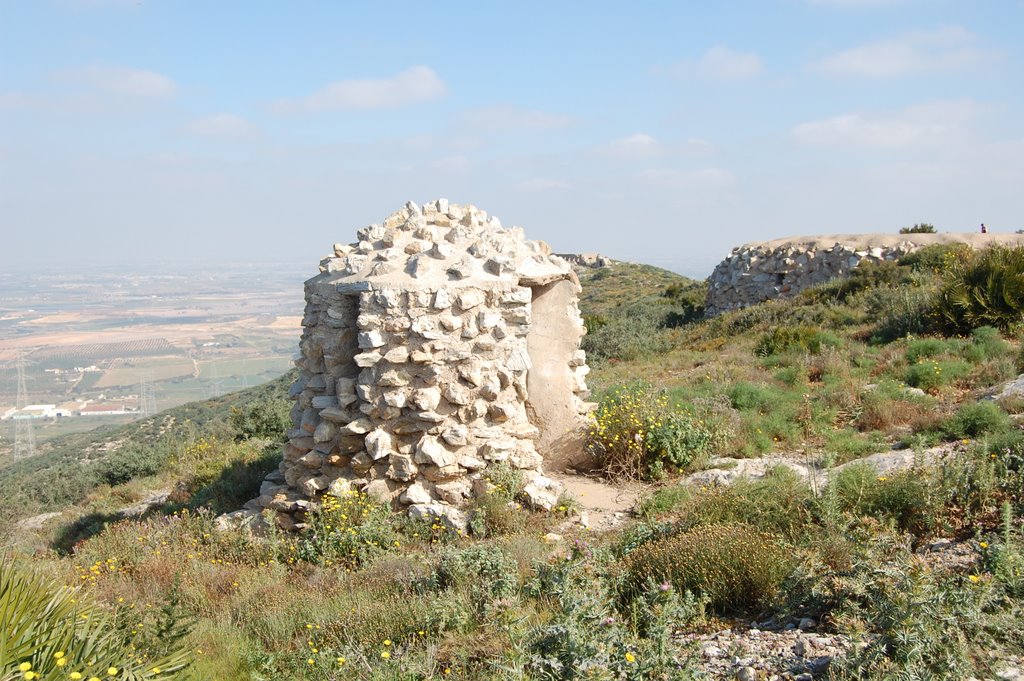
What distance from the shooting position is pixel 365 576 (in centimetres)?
512

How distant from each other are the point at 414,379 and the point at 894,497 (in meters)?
4.18

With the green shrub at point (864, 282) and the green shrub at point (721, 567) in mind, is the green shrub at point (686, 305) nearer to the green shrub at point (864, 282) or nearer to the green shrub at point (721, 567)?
the green shrub at point (864, 282)

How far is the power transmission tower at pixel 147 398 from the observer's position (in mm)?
30094

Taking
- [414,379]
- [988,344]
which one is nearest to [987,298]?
[988,344]

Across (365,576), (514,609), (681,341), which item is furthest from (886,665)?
(681,341)

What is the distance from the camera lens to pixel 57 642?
3.10 m

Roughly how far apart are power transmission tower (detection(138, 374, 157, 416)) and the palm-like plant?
1105 inches

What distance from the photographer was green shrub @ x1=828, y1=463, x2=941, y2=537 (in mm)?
5055

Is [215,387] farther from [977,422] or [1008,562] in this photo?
[1008,562]

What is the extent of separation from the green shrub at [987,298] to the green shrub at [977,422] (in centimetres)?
486

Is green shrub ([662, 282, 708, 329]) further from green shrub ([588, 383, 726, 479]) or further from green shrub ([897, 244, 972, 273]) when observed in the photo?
green shrub ([588, 383, 726, 479])

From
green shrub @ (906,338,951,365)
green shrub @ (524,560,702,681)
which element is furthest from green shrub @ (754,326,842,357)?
green shrub @ (524,560,702,681)

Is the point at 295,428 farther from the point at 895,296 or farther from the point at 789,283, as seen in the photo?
the point at 789,283

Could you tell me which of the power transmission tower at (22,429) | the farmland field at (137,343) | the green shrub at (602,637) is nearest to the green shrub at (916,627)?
the green shrub at (602,637)
